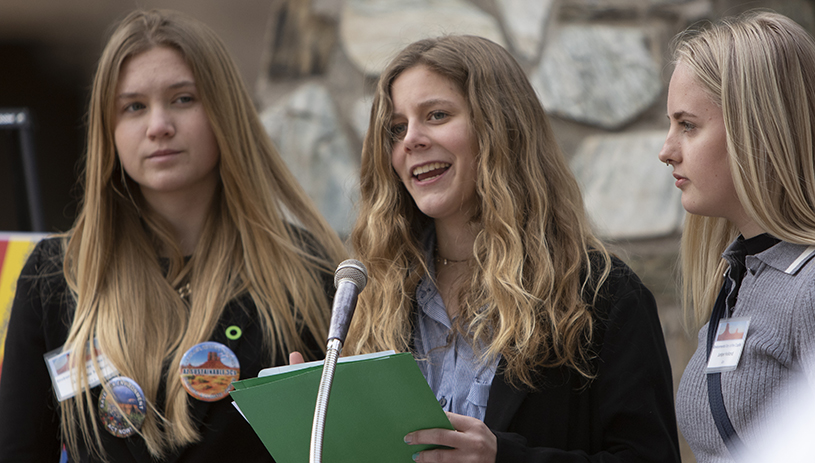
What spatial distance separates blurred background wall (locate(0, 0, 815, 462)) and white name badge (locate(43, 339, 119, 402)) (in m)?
0.65

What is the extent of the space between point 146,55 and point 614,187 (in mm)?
1687

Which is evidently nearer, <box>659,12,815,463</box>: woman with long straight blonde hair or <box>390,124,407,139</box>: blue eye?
<box>659,12,815,463</box>: woman with long straight blonde hair

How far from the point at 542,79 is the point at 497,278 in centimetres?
134

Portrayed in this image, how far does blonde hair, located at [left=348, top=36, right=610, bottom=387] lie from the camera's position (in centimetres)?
167

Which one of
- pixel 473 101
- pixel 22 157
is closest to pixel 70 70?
pixel 22 157

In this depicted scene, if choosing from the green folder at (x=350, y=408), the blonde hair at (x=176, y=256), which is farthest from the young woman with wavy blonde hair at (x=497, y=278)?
the blonde hair at (x=176, y=256)

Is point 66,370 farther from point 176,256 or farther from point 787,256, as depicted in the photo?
point 787,256

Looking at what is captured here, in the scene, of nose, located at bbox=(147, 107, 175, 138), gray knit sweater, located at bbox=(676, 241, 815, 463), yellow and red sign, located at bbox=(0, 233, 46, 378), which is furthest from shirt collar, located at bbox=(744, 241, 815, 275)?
yellow and red sign, located at bbox=(0, 233, 46, 378)

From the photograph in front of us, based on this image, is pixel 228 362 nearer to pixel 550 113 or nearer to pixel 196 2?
pixel 550 113

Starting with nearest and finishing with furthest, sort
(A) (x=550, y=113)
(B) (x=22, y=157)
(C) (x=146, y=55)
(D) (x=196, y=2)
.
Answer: (C) (x=146, y=55)
(B) (x=22, y=157)
(A) (x=550, y=113)
(D) (x=196, y=2)

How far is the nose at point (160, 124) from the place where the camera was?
209 centimetres

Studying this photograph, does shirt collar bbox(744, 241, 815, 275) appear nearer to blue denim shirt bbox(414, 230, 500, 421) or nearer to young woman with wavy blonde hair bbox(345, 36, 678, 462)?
young woman with wavy blonde hair bbox(345, 36, 678, 462)

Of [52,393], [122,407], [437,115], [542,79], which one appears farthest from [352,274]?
[542,79]

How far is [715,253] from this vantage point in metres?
1.62
